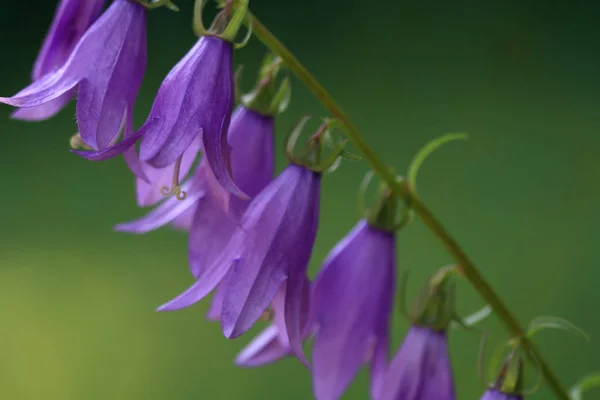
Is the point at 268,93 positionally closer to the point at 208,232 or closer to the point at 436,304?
the point at 208,232

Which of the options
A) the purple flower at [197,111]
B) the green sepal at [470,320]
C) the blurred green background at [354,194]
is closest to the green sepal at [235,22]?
the purple flower at [197,111]

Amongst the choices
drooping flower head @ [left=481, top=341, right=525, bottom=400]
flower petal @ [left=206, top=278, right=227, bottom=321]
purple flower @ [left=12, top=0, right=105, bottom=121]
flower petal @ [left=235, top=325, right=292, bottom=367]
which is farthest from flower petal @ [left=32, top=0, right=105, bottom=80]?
drooping flower head @ [left=481, top=341, right=525, bottom=400]

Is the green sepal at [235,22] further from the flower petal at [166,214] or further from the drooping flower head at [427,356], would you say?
the drooping flower head at [427,356]

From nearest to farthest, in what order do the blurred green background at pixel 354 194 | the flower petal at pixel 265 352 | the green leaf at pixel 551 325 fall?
the green leaf at pixel 551 325 → the flower petal at pixel 265 352 → the blurred green background at pixel 354 194

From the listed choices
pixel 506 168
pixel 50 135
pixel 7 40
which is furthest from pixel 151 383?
pixel 7 40

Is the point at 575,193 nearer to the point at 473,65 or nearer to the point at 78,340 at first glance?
the point at 473,65

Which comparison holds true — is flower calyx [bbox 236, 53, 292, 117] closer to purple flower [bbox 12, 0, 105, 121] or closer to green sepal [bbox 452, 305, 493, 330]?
purple flower [bbox 12, 0, 105, 121]
